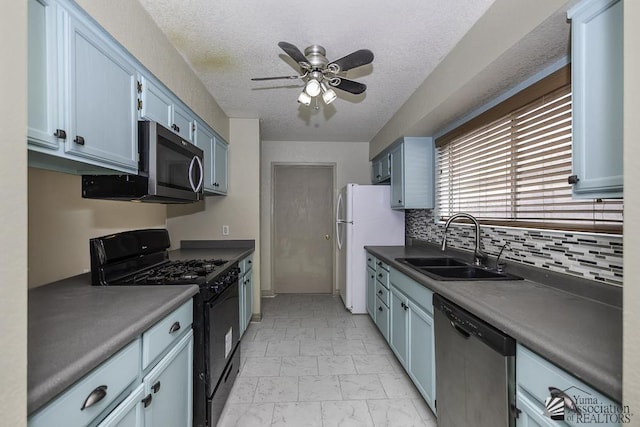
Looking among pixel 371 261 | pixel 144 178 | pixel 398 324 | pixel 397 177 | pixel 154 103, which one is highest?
pixel 154 103

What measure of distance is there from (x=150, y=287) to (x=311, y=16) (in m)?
1.73

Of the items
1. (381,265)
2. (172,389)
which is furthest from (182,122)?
(381,265)

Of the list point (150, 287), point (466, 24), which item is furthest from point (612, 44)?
point (150, 287)

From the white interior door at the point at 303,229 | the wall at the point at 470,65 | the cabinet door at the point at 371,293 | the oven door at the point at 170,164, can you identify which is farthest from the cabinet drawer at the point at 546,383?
the white interior door at the point at 303,229

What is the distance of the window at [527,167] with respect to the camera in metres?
1.55

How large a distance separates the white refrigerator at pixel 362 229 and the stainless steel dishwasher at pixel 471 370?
2034mm

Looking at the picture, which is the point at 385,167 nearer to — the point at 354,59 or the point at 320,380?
the point at 354,59

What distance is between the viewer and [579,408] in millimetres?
830

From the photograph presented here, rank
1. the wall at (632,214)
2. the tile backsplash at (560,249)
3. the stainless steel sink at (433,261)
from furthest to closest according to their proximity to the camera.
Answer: the stainless steel sink at (433,261)
the tile backsplash at (560,249)
the wall at (632,214)

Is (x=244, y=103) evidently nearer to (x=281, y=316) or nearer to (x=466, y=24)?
(x=466, y=24)

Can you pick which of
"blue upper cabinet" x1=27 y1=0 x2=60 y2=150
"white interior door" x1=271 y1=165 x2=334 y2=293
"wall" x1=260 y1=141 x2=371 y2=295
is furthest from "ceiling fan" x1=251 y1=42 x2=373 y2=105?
"white interior door" x1=271 y1=165 x2=334 y2=293

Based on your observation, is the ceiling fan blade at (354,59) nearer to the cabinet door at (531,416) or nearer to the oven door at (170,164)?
the oven door at (170,164)

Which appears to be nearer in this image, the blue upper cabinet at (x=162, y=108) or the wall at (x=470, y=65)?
the wall at (x=470, y=65)

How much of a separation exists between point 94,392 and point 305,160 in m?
3.96
